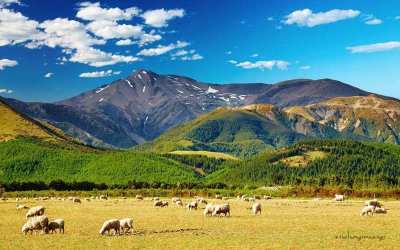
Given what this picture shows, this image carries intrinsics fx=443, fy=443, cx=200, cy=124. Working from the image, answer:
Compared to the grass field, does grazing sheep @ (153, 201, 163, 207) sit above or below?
below

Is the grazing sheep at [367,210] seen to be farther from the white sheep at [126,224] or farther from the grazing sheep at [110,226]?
the grazing sheep at [110,226]

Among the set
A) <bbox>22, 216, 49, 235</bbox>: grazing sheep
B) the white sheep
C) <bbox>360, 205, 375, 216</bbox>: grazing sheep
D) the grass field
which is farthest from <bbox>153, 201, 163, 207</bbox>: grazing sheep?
<bbox>22, 216, 49, 235</bbox>: grazing sheep

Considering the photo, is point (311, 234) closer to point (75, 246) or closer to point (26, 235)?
point (75, 246)


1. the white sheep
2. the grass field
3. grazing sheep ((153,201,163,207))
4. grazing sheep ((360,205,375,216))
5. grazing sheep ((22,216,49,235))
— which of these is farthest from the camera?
grazing sheep ((153,201,163,207))

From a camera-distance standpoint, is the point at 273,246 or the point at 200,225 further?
the point at 200,225

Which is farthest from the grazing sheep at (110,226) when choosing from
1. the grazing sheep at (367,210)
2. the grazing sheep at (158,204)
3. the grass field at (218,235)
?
the grazing sheep at (158,204)

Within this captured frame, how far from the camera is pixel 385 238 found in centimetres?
3803

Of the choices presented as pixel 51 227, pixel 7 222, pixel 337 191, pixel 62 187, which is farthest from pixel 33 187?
pixel 51 227

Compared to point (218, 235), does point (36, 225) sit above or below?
above

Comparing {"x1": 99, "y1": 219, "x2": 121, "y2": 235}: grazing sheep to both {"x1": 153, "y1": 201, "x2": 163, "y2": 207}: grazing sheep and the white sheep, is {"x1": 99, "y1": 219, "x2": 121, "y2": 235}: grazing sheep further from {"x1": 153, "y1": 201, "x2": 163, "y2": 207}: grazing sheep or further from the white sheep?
{"x1": 153, "y1": 201, "x2": 163, "y2": 207}: grazing sheep

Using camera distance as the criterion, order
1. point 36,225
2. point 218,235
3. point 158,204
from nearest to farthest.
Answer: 1. point 218,235
2. point 36,225
3. point 158,204

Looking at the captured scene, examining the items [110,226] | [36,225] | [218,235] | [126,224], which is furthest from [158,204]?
[218,235]

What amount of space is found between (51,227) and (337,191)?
10878 cm

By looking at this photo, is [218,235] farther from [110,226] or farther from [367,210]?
[367,210]
